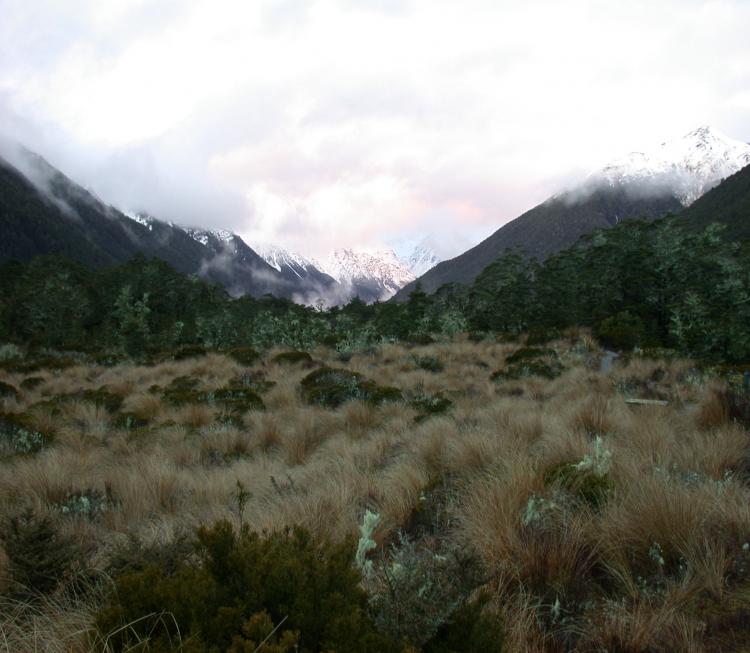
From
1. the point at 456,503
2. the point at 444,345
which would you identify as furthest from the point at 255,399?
the point at 444,345

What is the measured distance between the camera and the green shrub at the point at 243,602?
1.35m

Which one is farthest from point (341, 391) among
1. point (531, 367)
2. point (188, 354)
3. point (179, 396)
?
point (188, 354)

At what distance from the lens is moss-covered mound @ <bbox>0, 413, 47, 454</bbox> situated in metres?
6.11

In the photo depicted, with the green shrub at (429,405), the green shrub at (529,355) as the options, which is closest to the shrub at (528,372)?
the green shrub at (529,355)

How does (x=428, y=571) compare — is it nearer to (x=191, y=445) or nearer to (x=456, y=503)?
(x=456, y=503)

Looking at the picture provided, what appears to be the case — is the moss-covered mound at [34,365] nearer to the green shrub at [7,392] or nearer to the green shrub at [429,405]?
the green shrub at [7,392]

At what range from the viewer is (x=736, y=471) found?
3.45 meters

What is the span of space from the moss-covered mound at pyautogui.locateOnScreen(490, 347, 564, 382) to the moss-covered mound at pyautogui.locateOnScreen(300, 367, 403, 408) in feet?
8.81

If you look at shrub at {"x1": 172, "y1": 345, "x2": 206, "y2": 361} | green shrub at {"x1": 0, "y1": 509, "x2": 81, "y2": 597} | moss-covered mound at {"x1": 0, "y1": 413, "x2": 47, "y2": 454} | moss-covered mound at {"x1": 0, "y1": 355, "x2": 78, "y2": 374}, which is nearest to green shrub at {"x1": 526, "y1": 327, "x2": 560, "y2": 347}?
shrub at {"x1": 172, "y1": 345, "x2": 206, "y2": 361}

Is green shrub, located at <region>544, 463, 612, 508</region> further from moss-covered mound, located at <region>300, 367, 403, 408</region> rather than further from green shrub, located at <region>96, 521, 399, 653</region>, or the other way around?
moss-covered mound, located at <region>300, 367, 403, 408</region>

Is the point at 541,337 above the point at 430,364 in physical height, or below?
below

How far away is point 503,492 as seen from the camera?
300 centimetres

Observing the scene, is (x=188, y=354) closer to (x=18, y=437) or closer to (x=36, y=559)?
(x=18, y=437)

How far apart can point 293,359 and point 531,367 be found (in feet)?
22.1
